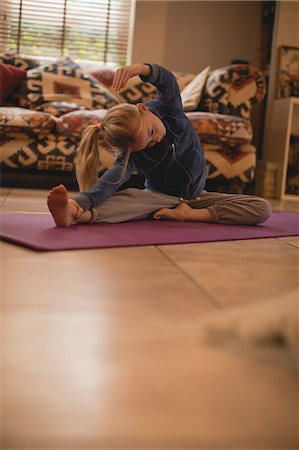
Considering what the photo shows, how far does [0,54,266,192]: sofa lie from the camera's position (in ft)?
10.2

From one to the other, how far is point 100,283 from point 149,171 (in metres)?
0.98

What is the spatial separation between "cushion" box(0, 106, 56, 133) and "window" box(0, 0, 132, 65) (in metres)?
1.47

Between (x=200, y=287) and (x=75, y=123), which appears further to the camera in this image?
(x=75, y=123)

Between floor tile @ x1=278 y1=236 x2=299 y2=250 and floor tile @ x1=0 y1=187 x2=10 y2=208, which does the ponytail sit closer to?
floor tile @ x1=0 y1=187 x2=10 y2=208

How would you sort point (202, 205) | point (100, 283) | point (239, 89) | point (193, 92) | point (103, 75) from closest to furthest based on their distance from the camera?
point (100, 283), point (202, 205), point (239, 89), point (193, 92), point (103, 75)

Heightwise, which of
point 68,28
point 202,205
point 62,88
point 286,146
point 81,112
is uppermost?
point 68,28

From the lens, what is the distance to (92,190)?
174cm

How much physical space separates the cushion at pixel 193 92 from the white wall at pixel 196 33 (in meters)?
0.69

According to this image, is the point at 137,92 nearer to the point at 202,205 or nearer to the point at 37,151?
the point at 37,151

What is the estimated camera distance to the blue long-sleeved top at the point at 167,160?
176 cm

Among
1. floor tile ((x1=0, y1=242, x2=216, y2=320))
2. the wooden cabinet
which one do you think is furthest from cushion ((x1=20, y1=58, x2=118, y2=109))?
floor tile ((x1=0, y1=242, x2=216, y2=320))

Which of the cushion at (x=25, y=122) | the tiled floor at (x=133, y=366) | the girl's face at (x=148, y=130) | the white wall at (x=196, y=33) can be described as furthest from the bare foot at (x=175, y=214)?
the white wall at (x=196, y=33)

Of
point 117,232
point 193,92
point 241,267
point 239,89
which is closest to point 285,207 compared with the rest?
point 239,89

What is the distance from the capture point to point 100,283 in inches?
40.5
